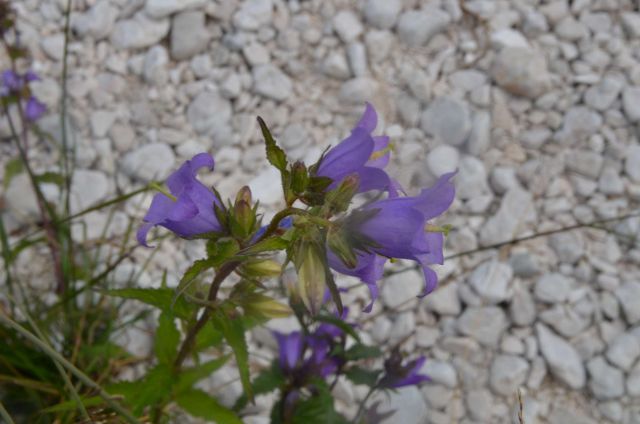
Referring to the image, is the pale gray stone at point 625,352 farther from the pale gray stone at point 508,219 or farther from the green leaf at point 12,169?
the green leaf at point 12,169

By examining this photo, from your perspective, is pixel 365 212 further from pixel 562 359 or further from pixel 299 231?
pixel 562 359

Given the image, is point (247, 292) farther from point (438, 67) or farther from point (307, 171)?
point (438, 67)

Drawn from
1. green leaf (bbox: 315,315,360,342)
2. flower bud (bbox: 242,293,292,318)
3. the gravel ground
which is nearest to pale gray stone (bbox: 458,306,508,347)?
the gravel ground

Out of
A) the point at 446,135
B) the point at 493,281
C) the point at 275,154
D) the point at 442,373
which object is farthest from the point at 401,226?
the point at 446,135

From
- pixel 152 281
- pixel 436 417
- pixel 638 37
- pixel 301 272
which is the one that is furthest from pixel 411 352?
pixel 638 37

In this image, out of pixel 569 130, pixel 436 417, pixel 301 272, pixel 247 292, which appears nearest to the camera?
pixel 301 272

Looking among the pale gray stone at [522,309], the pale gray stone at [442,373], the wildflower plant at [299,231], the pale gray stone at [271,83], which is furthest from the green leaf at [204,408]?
the pale gray stone at [271,83]
